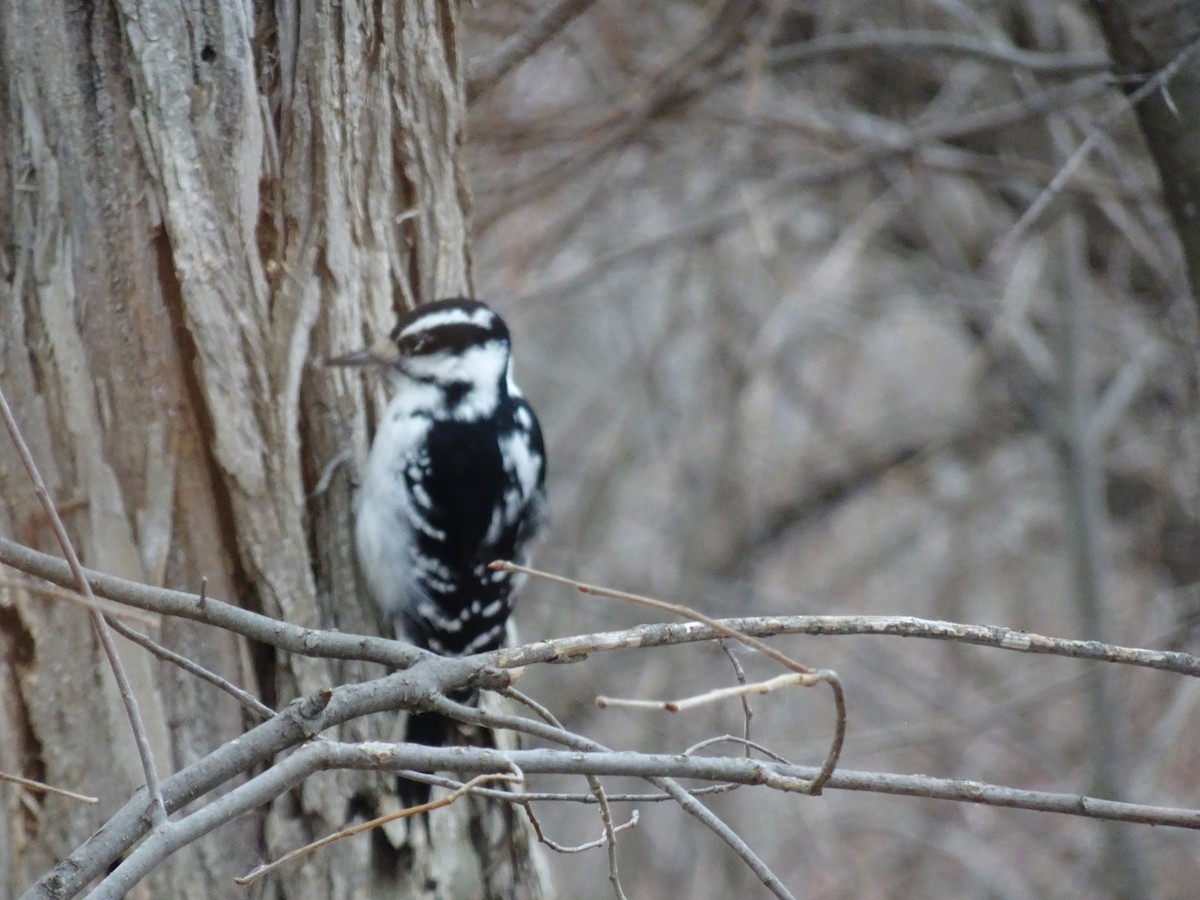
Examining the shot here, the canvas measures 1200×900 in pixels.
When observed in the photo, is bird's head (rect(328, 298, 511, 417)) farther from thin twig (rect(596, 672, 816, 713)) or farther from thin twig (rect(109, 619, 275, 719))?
thin twig (rect(596, 672, 816, 713))

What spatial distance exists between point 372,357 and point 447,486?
484 millimetres

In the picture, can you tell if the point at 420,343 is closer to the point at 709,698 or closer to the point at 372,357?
the point at 372,357

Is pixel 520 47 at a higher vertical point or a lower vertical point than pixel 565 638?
higher

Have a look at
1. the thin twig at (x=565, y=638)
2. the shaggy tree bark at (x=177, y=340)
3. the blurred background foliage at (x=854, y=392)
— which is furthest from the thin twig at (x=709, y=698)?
the blurred background foliage at (x=854, y=392)

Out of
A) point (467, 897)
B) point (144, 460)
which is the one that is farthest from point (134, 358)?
point (467, 897)

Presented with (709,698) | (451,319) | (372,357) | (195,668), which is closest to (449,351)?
(451,319)

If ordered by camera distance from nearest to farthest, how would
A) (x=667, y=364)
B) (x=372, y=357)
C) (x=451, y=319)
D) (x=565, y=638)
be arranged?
(x=565, y=638), (x=372, y=357), (x=451, y=319), (x=667, y=364)

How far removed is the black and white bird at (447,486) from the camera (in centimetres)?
296

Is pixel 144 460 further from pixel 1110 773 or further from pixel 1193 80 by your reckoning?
pixel 1110 773

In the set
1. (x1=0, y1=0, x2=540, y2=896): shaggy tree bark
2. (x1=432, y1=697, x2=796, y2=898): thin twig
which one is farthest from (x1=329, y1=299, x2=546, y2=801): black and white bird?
(x1=432, y1=697, x2=796, y2=898): thin twig

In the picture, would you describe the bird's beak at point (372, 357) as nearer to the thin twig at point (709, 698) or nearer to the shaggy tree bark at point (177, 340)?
the shaggy tree bark at point (177, 340)

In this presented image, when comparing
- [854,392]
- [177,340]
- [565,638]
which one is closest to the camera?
[565,638]

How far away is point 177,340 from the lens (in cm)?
253

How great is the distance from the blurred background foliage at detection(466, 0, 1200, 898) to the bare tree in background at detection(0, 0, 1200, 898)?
34 mm
